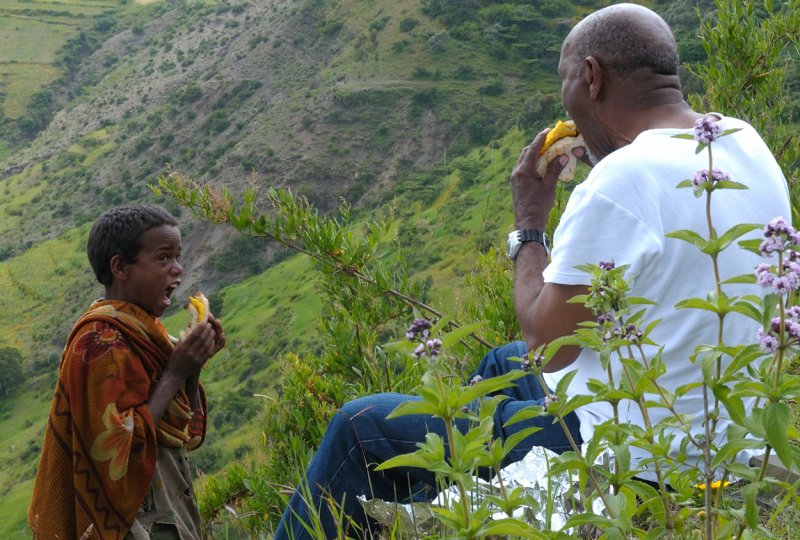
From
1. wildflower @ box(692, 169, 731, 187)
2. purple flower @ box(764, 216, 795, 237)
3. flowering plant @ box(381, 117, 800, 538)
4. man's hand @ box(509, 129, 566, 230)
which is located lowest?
man's hand @ box(509, 129, 566, 230)

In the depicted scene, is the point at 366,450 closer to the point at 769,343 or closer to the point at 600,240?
the point at 600,240

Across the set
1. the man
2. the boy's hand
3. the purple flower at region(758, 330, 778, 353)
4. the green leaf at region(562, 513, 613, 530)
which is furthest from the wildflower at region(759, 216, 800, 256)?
the boy's hand

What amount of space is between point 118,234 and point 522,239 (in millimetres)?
1310

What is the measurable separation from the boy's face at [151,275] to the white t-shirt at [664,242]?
54.9 inches

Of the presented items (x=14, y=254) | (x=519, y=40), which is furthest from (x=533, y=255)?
(x=14, y=254)

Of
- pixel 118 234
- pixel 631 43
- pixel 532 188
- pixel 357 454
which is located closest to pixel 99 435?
pixel 118 234

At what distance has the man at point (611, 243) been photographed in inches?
82.7

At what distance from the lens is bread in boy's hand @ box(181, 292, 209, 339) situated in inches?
117

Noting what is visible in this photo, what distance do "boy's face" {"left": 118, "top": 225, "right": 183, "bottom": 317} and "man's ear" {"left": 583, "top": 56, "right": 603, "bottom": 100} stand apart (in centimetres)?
144

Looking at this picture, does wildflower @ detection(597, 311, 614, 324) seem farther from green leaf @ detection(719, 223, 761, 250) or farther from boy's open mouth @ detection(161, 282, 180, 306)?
boy's open mouth @ detection(161, 282, 180, 306)

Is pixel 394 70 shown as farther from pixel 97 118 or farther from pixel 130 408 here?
pixel 130 408

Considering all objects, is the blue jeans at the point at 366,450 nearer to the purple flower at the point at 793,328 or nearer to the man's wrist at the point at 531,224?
the man's wrist at the point at 531,224

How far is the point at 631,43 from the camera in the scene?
8.16ft

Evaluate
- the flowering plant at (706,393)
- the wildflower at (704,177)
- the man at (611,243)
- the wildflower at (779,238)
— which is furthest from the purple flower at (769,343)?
the man at (611,243)
